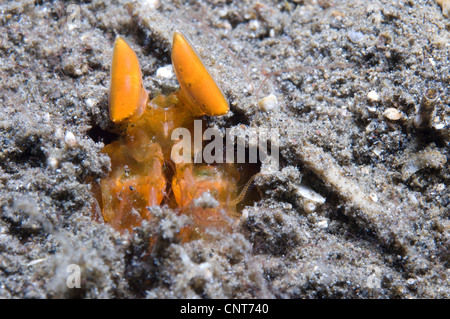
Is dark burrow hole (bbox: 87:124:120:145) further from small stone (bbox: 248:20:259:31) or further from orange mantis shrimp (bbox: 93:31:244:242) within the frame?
small stone (bbox: 248:20:259:31)

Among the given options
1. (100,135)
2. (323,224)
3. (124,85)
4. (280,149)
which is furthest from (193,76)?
(323,224)

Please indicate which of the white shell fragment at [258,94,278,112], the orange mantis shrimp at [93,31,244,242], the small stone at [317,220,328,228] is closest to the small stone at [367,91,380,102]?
the white shell fragment at [258,94,278,112]

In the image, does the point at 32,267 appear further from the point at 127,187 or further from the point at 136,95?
the point at 136,95

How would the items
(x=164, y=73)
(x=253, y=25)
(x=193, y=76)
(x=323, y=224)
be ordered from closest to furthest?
(x=193, y=76) → (x=323, y=224) → (x=164, y=73) → (x=253, y=25)

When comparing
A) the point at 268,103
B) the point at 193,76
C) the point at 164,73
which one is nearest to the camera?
the point at 193,76

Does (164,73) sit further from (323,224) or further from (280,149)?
(323,224)

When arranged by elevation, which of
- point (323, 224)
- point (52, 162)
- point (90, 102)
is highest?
point (90, 102)

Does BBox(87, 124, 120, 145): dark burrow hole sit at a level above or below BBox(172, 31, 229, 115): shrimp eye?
below
